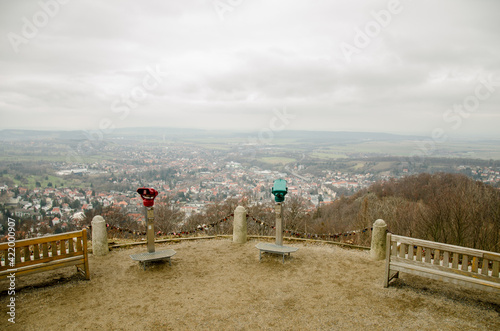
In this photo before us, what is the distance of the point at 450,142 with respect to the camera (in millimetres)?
66750

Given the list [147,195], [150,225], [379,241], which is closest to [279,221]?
[379,241]

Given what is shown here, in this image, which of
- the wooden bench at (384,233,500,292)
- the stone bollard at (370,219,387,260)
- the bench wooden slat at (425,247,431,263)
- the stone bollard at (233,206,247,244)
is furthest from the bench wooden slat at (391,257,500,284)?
the stone bollard at (233,206,247,244)

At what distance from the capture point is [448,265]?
5480mm

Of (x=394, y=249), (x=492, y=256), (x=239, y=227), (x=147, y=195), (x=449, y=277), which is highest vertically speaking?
(x=147, y=195)

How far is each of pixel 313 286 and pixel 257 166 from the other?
117 feet

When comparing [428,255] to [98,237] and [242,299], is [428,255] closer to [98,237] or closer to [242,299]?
[242,299]

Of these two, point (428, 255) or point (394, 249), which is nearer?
point (428, 255)

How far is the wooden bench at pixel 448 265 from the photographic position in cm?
492

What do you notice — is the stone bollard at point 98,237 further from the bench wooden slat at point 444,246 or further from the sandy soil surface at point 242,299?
the bench wooden slat at point 444,246

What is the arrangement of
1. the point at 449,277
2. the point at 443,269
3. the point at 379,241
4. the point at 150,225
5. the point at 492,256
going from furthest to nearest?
1. the point at 379,241
2. the point at 150,225
3. the point at 443,269
4. the point at 449,277
5. the point at 492,256

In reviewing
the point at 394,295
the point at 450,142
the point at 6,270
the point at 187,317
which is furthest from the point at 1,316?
the point at 450,142

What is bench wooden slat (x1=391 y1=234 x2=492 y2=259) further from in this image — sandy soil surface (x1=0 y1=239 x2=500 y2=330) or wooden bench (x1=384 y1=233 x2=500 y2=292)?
sandy soil surface (x1=0 y1=239 x2=500 y2=330)

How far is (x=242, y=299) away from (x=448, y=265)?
3999mm

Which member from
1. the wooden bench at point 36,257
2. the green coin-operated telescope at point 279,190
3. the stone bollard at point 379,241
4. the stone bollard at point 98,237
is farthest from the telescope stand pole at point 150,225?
the stone bollard at point 379,241
